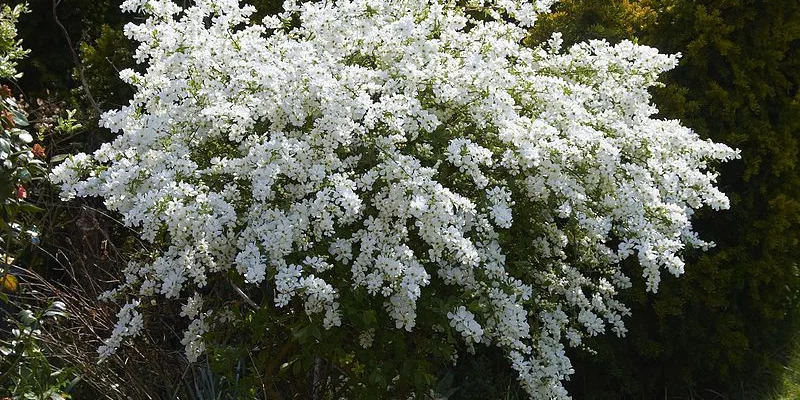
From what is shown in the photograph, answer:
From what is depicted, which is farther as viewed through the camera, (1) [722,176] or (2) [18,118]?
(1) [722,176]

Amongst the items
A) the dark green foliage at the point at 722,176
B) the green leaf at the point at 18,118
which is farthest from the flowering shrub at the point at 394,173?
the dark green foliage at the point at 722,176

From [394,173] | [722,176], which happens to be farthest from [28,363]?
[722,176]

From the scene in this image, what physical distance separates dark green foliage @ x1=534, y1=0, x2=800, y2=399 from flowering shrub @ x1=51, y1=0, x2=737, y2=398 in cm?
84

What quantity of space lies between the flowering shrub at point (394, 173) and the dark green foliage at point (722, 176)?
0.84 m

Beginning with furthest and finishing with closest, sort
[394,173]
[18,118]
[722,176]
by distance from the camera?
1. [722,176]
2. [18,118]
3. [394,173]

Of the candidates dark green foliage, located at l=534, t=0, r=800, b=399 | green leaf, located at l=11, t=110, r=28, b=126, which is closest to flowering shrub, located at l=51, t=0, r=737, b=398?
green leaf, located at l=11, t=110, r=28, b=126

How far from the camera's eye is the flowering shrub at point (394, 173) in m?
2.96

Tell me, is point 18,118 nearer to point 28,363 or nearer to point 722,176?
point 28,363

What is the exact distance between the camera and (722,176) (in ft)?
15.3

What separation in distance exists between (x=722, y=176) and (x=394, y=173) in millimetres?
2353

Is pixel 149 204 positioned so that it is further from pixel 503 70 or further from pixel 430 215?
pixel 503 70

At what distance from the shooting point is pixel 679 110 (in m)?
4.42

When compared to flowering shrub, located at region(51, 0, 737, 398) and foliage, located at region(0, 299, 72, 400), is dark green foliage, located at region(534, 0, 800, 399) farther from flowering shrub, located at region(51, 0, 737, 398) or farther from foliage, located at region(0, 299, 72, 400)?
foliage, located at region(0, 299, 72, 400)

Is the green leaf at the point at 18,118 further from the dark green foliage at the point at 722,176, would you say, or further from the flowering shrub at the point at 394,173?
the dark green foliage at the point at 722,176
